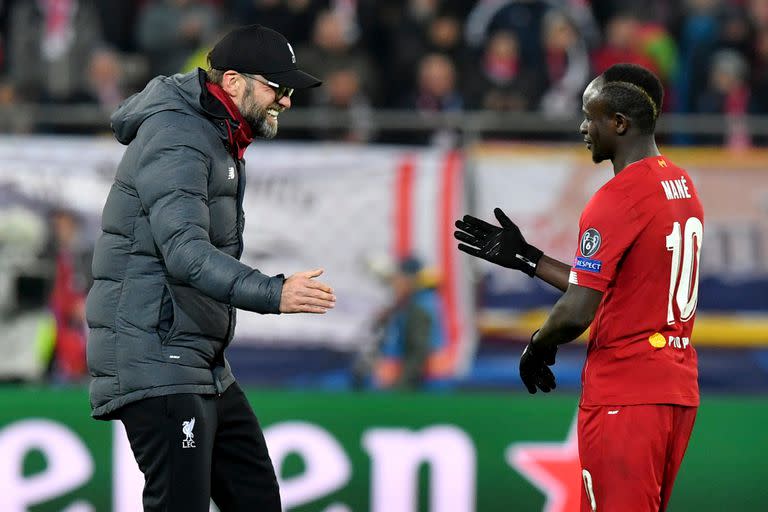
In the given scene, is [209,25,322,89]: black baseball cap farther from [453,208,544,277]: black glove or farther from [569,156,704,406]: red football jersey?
[569,156,704,406]: red football jersey

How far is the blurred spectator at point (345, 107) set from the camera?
9992 millimetres

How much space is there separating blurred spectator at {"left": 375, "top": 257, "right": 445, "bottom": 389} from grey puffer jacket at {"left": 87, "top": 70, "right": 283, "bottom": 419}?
478 centimetres

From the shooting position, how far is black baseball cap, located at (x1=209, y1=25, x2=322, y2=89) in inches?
177

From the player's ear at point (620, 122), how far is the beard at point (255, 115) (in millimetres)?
1171

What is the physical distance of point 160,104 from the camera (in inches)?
174

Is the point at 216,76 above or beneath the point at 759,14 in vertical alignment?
beneath

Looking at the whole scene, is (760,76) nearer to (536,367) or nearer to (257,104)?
(536,367)

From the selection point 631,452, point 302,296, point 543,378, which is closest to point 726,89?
point 543,378

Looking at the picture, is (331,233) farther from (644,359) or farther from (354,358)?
(644,359)

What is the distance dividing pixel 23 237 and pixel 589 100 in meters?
5.84

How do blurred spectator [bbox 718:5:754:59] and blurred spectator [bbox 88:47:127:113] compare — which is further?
blurred spectator [bbox 718:5:754:59]

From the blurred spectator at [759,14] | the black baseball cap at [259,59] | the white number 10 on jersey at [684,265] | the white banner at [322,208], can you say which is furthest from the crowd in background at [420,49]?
the white number 10 on jersey at [684,265]

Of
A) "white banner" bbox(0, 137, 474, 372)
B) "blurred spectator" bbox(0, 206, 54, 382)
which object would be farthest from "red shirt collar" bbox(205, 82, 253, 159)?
"blurred spectator" bbox(0, 206, 54, 382)

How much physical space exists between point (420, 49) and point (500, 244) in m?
6.24
